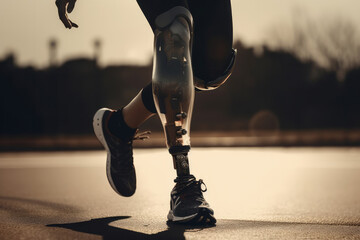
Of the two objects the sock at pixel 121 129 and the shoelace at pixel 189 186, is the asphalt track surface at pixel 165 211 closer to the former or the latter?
the shoelace at pixel 189 186

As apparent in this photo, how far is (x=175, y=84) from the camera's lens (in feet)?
7.20

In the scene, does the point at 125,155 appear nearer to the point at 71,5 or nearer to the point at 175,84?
the point at 175,84

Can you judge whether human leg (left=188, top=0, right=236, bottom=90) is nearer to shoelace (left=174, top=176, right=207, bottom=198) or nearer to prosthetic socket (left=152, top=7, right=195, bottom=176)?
prosthetic socket (left=152, top=7, right=195, bottom=176)

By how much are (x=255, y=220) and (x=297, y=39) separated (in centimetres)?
2985

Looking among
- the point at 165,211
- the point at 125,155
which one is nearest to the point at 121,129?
the point at 125,155

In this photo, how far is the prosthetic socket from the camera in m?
2.20

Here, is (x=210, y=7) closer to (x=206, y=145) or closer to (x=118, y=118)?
(x=118, y=118)

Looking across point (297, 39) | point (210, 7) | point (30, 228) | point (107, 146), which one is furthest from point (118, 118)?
point (297, 39)

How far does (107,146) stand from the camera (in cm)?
268

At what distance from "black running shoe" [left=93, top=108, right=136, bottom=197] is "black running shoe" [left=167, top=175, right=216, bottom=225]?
0.44 meters

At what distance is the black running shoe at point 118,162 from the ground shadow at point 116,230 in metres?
0.36

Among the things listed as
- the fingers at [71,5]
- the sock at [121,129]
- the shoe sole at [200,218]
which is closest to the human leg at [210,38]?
the sock at [121,129]

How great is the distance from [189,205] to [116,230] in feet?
0.98

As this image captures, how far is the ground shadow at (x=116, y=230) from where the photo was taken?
1852 mm
